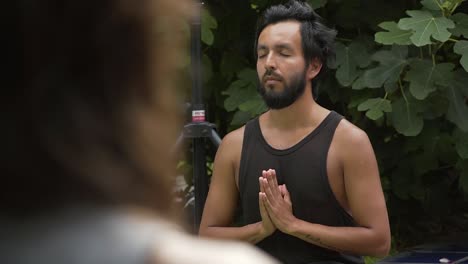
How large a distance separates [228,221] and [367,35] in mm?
1686

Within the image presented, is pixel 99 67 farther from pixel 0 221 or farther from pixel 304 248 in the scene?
pixel 304 248

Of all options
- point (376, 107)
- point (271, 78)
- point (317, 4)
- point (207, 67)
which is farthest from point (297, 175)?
point (207, 67)

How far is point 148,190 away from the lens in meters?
0.81

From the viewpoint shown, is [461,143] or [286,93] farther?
[461,143]

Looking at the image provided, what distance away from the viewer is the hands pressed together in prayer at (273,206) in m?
3.71

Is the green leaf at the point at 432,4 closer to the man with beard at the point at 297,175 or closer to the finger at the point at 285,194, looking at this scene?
the man with beard at the point at 297,175

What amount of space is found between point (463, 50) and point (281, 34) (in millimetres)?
1096

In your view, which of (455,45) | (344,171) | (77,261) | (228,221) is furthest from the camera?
(455,45)

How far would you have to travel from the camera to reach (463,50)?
473 centimetres

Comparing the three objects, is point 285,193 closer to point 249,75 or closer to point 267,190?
point 267,190

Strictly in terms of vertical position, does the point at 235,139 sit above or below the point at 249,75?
below

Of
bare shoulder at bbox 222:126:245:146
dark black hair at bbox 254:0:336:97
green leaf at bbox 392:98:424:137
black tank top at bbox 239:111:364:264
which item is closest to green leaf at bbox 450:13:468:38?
green leaf at bbox 392:98:424:137

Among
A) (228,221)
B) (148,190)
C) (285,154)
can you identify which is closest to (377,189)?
(285,154)

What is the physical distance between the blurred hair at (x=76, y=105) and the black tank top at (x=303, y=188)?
118 inches
